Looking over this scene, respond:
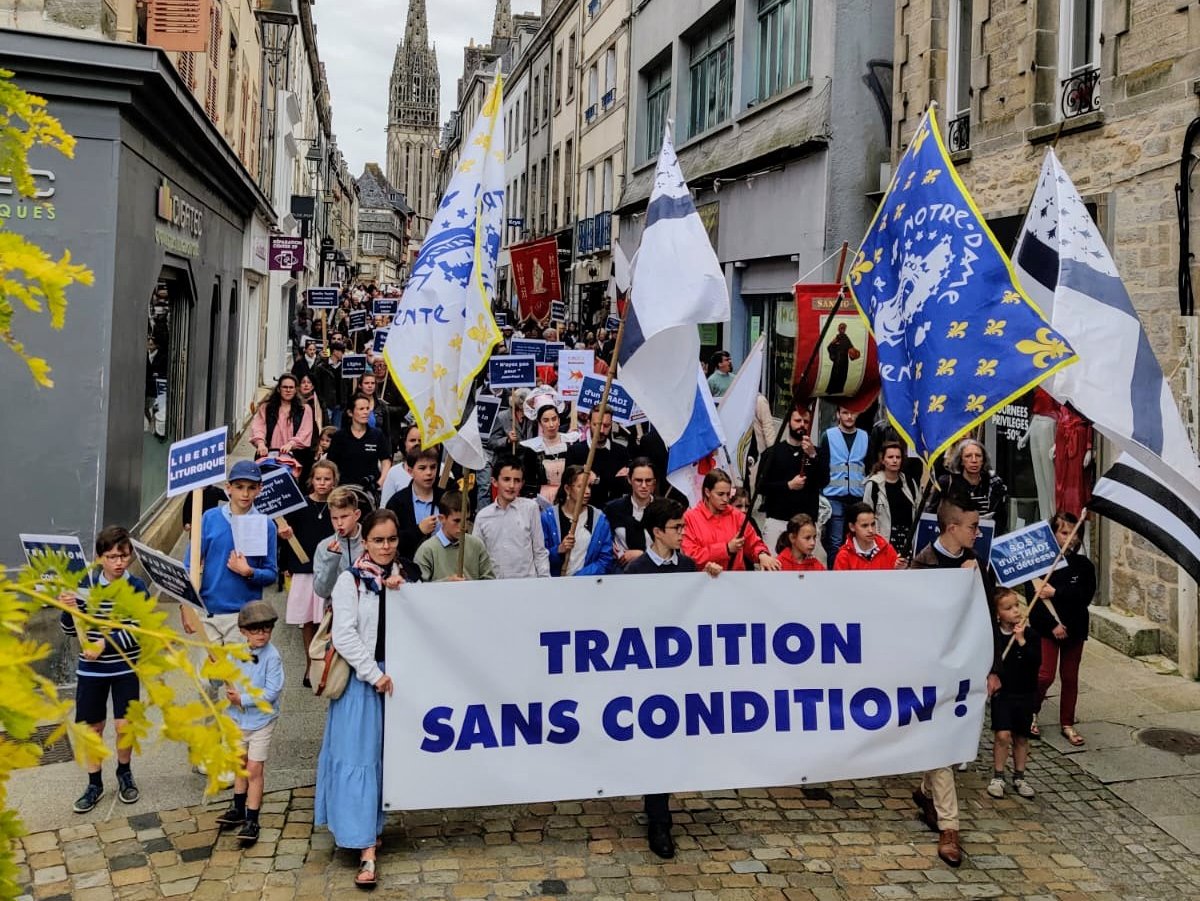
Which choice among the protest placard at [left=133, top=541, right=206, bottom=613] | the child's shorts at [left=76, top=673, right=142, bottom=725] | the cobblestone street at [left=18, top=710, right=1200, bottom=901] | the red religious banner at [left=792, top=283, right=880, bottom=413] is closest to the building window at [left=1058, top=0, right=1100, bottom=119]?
the red religious banner at [left=792, top=283, right=880, bottom=413]

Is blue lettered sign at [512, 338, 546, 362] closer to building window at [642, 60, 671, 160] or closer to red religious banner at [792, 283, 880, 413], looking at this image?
red religious banner at [792, 283, 880, 413]

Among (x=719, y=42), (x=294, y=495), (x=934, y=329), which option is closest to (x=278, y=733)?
(x=294, y=495)

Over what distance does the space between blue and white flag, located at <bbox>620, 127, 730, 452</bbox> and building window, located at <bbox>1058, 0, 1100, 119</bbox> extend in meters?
5.83

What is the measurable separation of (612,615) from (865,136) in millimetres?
12453

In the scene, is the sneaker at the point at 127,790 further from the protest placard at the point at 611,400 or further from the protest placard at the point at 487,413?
the protest placard at the point at 487,413

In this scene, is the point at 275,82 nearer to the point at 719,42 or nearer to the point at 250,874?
the point at 719,42

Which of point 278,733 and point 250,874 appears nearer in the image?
point 250,874

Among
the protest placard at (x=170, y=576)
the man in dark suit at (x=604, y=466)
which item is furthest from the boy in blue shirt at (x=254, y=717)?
the man in dark suit at (x=604, y=466)

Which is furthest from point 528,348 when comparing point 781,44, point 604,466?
point 781,44

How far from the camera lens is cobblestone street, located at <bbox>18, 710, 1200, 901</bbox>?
213 inches

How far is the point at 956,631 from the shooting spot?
20.5ft

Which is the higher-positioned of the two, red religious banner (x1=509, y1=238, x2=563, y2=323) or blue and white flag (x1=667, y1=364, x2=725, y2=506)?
red religious banner (x1=509, y1=238, x2=563, y2=323)

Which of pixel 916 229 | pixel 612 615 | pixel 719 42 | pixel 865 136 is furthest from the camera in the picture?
→ pixel 719 42

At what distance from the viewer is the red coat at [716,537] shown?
7131 mm
